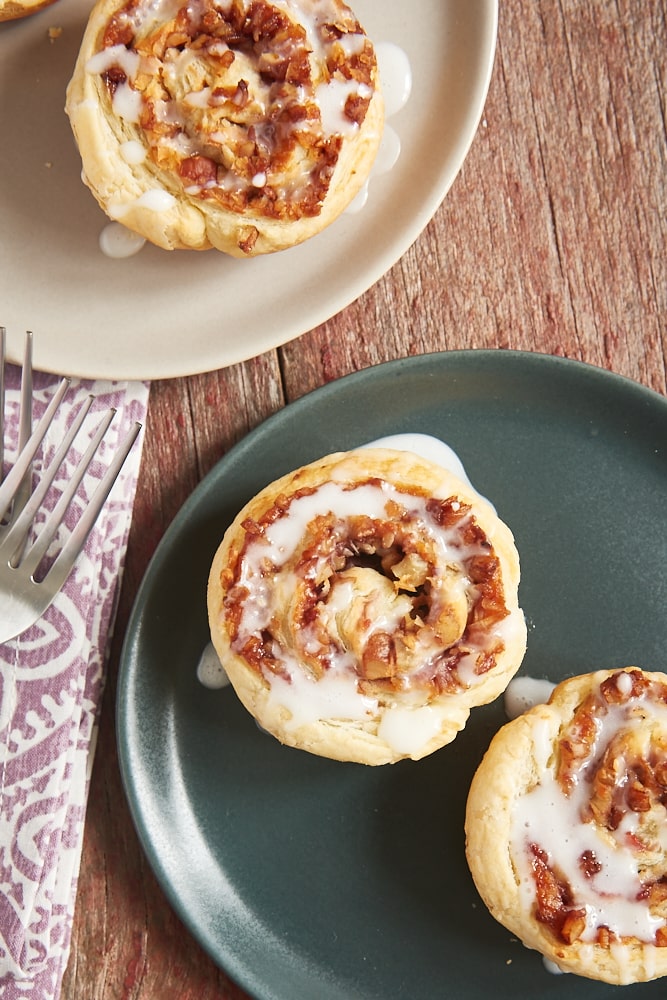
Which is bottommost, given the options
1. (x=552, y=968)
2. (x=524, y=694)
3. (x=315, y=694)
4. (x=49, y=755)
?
(x=552, y=968)

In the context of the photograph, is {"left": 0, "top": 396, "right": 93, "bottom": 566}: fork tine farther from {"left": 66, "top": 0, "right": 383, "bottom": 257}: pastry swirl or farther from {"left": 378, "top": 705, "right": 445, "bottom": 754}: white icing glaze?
{"left": 378, "top": 705, "right": 445, "bottom": 754}: white icing glaze

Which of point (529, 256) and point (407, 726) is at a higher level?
point (529, 256)

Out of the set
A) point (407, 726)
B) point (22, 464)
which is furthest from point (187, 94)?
point (407, 726)

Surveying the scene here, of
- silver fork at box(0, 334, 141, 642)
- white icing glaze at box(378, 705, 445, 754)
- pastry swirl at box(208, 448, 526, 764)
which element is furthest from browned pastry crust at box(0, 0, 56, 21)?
white icing glaze at box(378, 705, 445, 754)

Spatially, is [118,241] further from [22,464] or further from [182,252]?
[22,464]

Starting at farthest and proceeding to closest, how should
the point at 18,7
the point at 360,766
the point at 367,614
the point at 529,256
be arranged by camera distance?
the point at 529,256 < the point at 360,766 < the point at 18,7 < the point at 367,614

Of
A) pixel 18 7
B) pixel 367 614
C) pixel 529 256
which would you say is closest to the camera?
pixel 367 614

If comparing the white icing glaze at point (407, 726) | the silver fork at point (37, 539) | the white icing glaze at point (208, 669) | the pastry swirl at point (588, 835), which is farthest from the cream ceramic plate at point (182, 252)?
the pastry swirl at point (588, 835)
